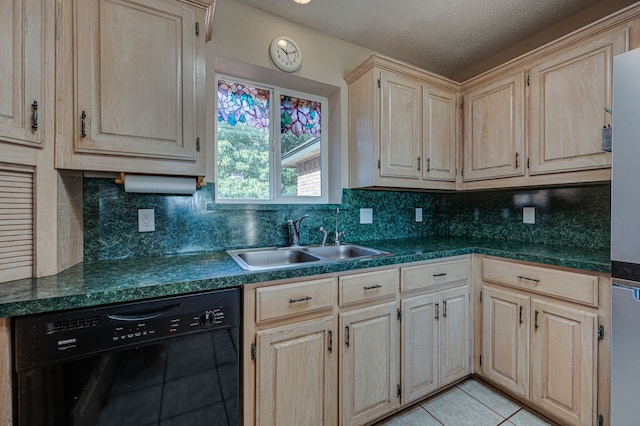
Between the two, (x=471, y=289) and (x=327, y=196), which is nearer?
(x=471, y=289)

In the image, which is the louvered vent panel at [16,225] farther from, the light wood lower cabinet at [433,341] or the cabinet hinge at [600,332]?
the cabinet hinge at [600,332]

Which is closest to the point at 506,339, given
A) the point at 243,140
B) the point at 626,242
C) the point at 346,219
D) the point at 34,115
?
the point at 626,242

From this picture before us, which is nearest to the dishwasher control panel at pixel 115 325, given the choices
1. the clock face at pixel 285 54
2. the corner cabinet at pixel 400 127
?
the corner cabinet at pixel 400 127

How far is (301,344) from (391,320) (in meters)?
0.55

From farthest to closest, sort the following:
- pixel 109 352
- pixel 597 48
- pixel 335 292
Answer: pixel 597 48 → pixel 335 292 → pixel 109 352

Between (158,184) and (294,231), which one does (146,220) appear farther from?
(294,231)

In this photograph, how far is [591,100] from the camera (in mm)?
1586

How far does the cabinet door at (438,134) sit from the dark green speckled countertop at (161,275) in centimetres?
71

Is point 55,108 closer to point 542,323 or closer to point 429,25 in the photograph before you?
point 429,25

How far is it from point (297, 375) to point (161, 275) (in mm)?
751

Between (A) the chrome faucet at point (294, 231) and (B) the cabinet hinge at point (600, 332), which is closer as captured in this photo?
(B) the cabinet hinge at point (600, 332)

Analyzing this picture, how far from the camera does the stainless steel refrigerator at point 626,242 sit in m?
1.13

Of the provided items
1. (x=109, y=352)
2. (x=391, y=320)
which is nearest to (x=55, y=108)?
(x=109, y=352)

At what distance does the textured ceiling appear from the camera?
183 cm
